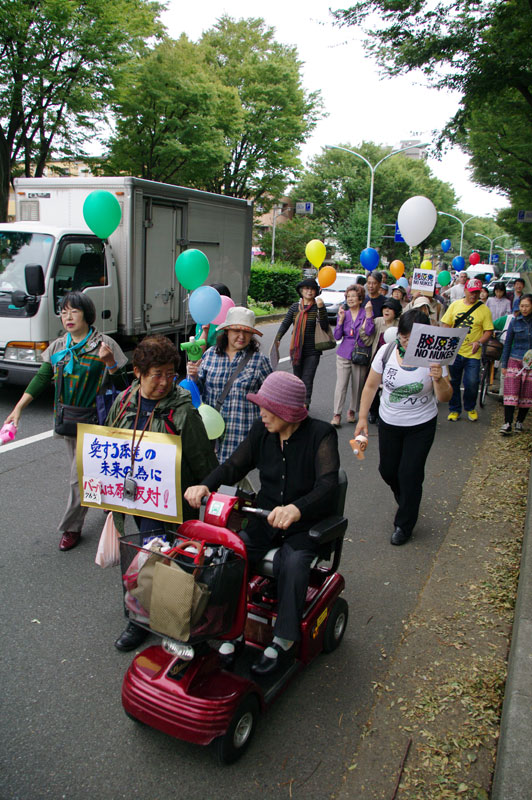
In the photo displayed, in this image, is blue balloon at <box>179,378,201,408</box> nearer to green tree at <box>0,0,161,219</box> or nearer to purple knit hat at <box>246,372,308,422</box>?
purple knit hat at <box>246,372,308,422</box>

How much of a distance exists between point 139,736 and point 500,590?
2539 millimetres

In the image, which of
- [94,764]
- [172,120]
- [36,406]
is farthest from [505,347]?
[172,120]

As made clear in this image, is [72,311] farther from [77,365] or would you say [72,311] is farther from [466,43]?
[466,43]

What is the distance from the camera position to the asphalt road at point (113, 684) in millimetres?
2576

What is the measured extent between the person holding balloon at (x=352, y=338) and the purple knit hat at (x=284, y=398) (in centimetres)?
522

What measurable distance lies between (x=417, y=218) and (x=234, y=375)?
4907 mm

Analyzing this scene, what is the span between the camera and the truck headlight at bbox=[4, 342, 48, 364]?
7.85m

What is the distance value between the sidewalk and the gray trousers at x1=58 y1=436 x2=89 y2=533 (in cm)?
237

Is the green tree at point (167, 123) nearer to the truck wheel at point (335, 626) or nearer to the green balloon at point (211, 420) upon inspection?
the green balloon at point (211, 420)

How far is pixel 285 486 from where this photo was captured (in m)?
3.18

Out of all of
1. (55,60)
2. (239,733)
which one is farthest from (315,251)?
(55,60)

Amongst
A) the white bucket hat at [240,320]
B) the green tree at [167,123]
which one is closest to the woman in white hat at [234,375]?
the white bucket hat at [240,320]

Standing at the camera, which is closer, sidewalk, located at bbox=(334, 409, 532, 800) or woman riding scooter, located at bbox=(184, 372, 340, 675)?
sidewalk, located at bbox=(334, 409, 532, 800)

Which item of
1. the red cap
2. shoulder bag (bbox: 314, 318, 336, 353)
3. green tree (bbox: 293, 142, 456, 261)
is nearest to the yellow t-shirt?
the red cap
